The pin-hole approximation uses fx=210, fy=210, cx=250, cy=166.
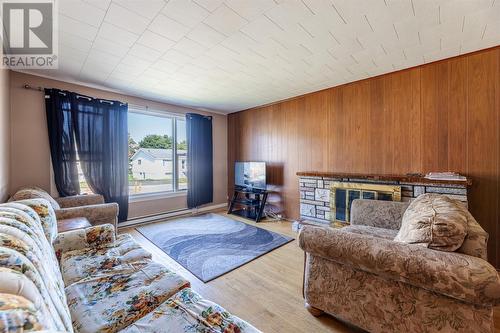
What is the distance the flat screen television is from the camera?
4.24 meters

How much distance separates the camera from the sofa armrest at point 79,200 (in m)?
2.91

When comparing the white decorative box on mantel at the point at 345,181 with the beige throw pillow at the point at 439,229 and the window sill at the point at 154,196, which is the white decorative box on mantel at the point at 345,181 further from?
the window sill at the point at 154,196

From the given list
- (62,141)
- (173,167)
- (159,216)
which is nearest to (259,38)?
(62,141)

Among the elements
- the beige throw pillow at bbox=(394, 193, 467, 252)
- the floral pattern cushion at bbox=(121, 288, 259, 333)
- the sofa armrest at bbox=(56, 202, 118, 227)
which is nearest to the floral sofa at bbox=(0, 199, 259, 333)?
the floral pattern cushion at bbox=(121, 288, 259, 333)

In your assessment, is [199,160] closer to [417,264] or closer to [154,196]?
[154,196]

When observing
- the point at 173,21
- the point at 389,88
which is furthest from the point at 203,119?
the point at 389,88

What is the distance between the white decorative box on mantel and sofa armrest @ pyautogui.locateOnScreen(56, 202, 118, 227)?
2.84 m

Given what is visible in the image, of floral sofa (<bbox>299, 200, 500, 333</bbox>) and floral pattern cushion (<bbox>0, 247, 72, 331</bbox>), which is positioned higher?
floral pattern cushion (<bbox>0, 247, 72, 331</bbox>)

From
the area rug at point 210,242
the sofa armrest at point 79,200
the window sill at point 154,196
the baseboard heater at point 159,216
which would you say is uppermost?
the sofa armrest at point 79,200

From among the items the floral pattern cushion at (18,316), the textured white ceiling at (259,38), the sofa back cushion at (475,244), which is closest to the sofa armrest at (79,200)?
the textured white ceiling at (259,38)

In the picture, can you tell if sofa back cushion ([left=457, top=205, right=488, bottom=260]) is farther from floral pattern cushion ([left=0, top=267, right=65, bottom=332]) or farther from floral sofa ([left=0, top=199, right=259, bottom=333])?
floral pattern cushion ([left=0, top=267, right=65, bottom=332])

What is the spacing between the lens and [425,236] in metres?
1.23

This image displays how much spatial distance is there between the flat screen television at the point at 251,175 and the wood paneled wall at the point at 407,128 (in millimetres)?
324

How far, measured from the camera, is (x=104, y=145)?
348cm
